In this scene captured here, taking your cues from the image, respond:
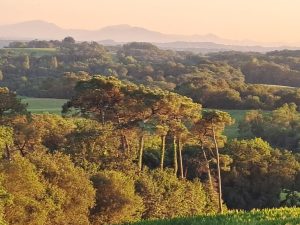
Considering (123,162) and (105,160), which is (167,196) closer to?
(123,162)

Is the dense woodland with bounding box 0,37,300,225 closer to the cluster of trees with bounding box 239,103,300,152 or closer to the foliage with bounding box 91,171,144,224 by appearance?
the foliage with bounding box 91,171,144,224

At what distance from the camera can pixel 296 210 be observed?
14414 millimetres

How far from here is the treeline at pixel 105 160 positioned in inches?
917

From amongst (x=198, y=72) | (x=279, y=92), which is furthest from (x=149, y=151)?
(x=198, y=72)

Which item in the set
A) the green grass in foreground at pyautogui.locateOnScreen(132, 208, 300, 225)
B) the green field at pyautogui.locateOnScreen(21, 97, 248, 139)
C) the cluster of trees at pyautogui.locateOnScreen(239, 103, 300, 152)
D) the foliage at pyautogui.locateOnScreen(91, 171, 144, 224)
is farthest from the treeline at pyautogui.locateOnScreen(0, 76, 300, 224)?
the green field at pyautogui.locateOnScreen(21, 97, 248, 139)

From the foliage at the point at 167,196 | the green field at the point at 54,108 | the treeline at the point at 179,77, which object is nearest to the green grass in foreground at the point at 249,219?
the foliage at the point at 167,196

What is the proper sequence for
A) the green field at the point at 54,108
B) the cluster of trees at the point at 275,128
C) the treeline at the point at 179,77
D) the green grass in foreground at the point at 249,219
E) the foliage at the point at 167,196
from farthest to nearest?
1. the treeline at the point at 179,77
2. the green field at the point at 54,108
3. the cluster of trees at the point at 275,128
4. the foliage at the point at 167,196
5. the green grass in foreground at the point at 249,219

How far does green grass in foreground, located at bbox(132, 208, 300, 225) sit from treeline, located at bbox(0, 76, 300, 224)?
25.9 ft

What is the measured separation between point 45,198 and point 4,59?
158 metres

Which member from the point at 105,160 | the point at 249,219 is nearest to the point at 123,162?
the point at 105,160

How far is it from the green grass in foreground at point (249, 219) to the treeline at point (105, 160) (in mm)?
7899

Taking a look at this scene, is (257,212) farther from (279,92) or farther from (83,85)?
(279,92)

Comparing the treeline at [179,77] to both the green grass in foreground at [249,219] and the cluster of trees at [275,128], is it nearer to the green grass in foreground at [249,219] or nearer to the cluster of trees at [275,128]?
the cluster of trees at [275,128]

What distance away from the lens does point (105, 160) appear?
32.5m
